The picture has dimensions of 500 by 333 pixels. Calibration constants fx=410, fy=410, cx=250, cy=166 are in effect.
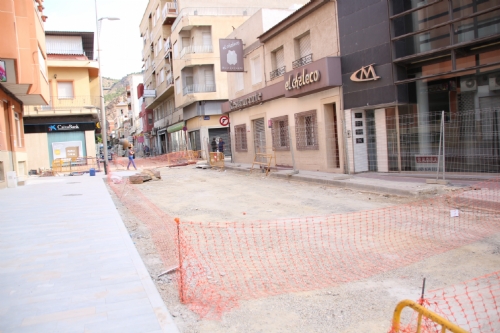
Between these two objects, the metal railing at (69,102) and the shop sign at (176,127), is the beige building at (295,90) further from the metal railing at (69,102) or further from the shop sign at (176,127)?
the shop sign at (176,127)

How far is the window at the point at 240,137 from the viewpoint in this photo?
965 inches

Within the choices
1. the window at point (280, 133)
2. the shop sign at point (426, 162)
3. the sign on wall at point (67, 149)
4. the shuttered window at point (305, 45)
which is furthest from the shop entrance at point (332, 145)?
the sign on wall at point (67, 149)

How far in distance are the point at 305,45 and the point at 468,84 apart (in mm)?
7644

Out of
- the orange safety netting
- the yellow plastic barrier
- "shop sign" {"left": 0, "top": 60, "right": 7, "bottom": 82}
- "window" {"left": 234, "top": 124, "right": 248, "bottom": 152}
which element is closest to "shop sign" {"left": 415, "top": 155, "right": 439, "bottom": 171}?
the orange safety netting

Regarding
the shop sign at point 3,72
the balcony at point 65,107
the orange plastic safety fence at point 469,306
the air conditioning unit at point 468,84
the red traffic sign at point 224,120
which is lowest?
the orange plastic safety fence at point 469,306

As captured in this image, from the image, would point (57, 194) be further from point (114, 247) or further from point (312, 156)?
point (312, 156)

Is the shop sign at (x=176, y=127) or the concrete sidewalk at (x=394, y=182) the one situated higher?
the shop sign at (x=176, y=127)

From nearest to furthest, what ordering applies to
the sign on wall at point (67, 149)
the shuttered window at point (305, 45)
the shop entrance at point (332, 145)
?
the shop entrance at point (332, 145)
the shuttered window at point (305, 45)
the sign on wall at point (67, 149)

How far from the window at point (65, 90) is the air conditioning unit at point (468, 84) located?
28.2 meters

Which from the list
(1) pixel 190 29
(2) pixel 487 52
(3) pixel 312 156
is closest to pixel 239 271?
(2) pixel 487 52

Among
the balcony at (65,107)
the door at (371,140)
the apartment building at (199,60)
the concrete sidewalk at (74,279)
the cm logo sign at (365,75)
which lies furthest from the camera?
the apartment building at (199,60)

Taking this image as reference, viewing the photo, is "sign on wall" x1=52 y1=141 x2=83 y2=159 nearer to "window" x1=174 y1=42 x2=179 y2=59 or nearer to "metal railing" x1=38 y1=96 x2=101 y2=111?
"metal railing" x1=38 y1=96 x2=101 y2=111

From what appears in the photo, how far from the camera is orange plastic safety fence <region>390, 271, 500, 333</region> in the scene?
137 inches

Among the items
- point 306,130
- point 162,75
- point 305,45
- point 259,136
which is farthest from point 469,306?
point 162,75
